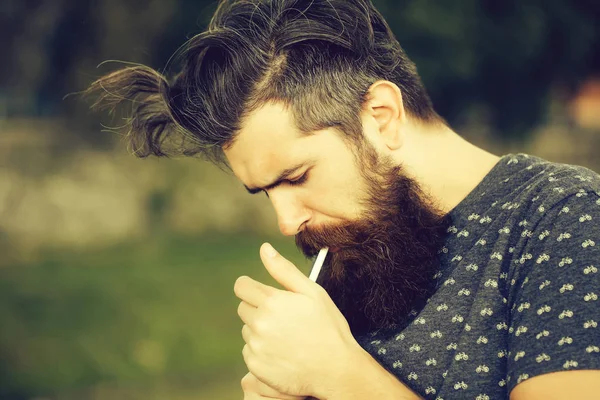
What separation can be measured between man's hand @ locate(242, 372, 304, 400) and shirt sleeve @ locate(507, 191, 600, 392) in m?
0.53

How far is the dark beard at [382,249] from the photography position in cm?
171

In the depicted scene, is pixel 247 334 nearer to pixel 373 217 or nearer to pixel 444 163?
pixel 373 217

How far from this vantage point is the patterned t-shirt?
134cm

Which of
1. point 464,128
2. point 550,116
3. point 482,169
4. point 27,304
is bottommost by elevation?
point 27,304

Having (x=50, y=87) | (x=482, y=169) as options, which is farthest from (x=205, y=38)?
(x=50, y=87)

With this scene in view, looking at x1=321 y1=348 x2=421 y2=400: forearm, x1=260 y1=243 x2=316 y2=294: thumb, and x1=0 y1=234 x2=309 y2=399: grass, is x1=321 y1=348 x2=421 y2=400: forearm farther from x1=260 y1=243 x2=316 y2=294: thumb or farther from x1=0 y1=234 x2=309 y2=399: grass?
x1=0 y1=234 x2=309 y2=399: grass

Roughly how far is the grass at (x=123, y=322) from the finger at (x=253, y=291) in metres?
2.92

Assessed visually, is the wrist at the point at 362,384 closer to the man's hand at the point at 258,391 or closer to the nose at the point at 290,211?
the man's hand at the point at 258,391

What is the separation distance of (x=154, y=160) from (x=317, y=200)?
6618 millimetres

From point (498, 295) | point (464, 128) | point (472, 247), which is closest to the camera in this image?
point (498, 295)

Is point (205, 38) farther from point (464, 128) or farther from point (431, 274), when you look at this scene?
point (464, 128)

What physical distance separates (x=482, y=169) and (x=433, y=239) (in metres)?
0.23

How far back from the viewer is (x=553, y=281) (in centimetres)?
138

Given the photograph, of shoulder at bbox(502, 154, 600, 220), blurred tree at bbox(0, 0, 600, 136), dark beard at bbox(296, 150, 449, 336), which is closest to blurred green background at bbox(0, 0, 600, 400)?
blurred tree at bbox(0, 0, 600, 136)
